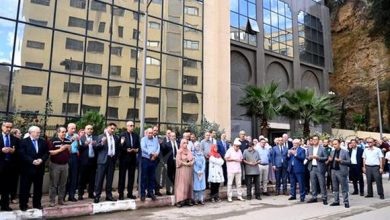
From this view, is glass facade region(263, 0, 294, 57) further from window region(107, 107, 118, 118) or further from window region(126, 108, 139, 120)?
window region(107, 107, 118, 118)

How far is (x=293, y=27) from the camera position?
30.7 m

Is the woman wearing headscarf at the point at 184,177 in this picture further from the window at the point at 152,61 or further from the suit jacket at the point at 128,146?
the window at the point at 152,61

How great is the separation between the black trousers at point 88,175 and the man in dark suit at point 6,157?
213 cm

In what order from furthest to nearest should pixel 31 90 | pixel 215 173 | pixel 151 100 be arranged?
pixel 151 100
pixel 31 90
pixel 215 173

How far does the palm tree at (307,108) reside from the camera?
22.2 m

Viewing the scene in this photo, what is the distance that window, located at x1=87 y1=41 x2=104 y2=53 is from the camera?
703 inches

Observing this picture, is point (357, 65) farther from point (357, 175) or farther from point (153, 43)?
point (357, 175)

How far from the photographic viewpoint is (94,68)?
58.9 feet

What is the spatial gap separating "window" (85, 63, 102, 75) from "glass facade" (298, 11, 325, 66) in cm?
1917

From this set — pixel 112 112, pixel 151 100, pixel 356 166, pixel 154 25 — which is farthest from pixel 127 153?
pixel 154 25

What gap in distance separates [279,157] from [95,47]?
35.3ft

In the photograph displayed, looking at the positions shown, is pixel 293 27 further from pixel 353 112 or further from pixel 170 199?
pixel 170 199

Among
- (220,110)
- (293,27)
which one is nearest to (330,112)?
(220,110)

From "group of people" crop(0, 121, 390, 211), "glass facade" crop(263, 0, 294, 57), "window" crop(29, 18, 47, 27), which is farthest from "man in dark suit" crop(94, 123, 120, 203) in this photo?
"glass facade" crop(263, 0, 294, 57)
